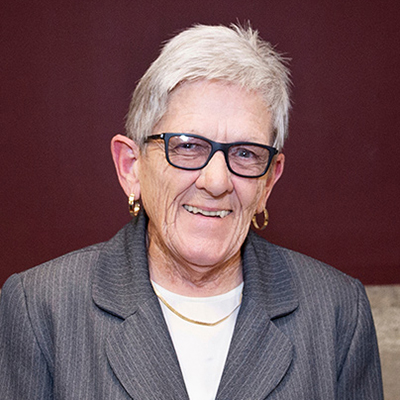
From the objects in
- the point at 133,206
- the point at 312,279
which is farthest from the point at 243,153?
the point at 312,279

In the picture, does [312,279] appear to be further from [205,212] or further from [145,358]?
[145,358]

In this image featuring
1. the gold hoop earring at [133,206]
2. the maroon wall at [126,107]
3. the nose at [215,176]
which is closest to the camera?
the nose at [215,176]

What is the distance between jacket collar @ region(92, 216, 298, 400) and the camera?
153 centimetres

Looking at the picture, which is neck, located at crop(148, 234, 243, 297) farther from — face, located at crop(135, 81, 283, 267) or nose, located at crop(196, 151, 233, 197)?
nose, located at crop(196, 151, 233, 197)

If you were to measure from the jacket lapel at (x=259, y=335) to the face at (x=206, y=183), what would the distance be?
0.14 m

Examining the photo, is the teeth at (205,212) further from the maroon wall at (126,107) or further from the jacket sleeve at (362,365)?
the maroon wall at (126,107)

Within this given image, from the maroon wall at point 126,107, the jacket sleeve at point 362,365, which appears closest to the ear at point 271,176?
the jacket sleeve at point 362,365

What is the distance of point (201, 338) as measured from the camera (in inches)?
64.8

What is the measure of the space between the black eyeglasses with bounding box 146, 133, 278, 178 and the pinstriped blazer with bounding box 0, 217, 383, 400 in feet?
0.97

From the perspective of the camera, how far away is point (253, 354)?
161 centimetres

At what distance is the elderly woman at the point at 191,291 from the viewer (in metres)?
1.52

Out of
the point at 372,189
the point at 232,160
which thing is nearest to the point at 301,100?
the point at 372,189

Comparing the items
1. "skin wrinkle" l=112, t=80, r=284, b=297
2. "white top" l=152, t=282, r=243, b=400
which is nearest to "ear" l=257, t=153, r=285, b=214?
"skin wrinkle" l=112, t=80, r=284, b=297

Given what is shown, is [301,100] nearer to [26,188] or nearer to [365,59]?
[365,59]
